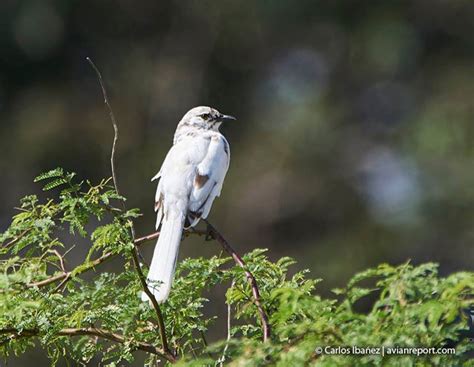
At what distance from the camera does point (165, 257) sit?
3.93 meters

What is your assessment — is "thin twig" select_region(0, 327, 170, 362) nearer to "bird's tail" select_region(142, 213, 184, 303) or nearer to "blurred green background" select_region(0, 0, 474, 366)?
"bird's tail" select_region(142, 213, 184, 303)

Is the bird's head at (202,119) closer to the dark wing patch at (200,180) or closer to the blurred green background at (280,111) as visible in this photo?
the dark wing patch at (200,180)

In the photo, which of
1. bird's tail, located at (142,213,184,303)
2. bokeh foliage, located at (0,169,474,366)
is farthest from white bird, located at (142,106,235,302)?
bokeh foliage, located at (0,169,474,366)

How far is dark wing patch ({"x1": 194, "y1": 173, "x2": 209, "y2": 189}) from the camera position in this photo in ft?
16.3

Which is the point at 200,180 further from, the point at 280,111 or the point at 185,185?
the point at 280,111

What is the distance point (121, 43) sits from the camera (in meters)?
15.7

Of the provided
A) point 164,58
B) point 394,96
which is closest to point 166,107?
point 164,58

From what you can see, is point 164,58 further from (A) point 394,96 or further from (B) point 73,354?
(B) point 73,354

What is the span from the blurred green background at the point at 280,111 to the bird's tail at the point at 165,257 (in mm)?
9492

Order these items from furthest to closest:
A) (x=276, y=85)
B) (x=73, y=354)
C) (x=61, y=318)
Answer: (x=276, y=85) → (x=73, y=354) → (x=61, y=318)

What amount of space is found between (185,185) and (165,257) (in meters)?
1.01

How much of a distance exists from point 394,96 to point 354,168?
56.2 inches

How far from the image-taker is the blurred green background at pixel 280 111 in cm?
1455

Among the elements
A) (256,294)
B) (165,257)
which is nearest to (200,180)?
(165,257)
